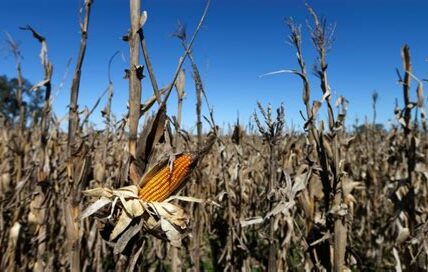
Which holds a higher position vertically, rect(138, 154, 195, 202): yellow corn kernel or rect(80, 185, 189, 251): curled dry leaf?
rect(138, 154, 195, 202): yellow corn kernel

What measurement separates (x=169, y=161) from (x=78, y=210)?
2.29 feet

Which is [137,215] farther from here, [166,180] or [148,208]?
[166,180]

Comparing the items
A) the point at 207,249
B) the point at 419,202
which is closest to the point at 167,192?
the point at 419,202

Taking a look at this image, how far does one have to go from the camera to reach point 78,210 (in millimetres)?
1771

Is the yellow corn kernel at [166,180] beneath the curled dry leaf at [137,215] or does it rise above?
above

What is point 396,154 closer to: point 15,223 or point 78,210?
point 78,210

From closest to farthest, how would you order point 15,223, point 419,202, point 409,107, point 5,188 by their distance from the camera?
1. point 409,107
2. point 15,223
3. point 5,188
4. point 419,202

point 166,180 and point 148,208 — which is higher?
point 166,180

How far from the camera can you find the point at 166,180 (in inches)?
54.4

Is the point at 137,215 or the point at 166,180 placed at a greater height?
the point at 166,180

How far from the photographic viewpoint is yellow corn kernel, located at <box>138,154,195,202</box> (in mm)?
1357

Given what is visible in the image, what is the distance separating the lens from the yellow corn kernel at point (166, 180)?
4.45 ft

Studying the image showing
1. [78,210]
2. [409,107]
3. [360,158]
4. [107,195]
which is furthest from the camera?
[360,158]

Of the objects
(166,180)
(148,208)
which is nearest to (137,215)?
(148,208)
